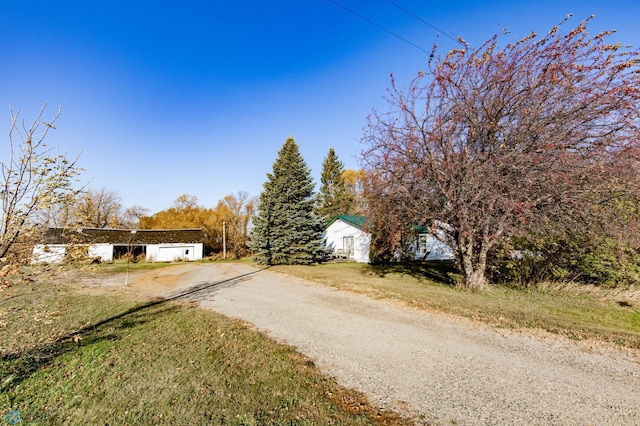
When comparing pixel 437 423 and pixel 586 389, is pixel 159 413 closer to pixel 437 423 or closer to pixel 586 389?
pixel 437 423

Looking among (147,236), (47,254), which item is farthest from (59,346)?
(147,236)

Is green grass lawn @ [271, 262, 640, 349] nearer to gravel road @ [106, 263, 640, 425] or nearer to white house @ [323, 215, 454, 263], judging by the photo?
gravel road @ [106, 263, 640, 425]

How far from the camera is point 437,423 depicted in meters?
3.18

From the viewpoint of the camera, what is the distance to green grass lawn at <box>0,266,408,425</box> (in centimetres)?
339

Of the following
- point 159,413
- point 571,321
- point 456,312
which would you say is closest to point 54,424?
point 159,413

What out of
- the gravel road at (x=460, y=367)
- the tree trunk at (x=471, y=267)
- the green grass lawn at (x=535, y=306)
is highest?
the tree trunk at (x=471, y=267)

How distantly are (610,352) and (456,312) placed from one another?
296 cm

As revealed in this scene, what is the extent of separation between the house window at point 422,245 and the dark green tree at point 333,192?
13.7 meters

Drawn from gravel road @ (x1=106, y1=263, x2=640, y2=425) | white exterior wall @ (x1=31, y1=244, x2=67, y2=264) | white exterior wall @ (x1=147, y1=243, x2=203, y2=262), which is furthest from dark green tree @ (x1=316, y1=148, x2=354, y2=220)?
white exterior wall @ (x1=31, y1=244, x2=67, y2=264)

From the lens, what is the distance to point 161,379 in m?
4.28

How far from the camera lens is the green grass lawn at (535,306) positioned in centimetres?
607

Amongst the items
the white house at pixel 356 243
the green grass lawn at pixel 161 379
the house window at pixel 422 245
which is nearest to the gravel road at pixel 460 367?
the green grass lawn at pixel 161 379

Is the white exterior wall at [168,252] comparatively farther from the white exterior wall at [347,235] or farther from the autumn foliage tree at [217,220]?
the white exterior wall at [347,235]

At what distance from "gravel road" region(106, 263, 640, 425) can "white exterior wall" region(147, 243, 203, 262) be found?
27479 millimetres
